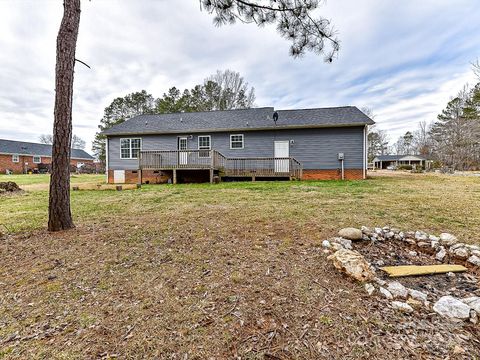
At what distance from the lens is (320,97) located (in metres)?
22.8

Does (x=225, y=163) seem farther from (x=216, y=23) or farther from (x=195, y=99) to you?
(x=195, y=99)

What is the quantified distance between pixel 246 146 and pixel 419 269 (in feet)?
39.5

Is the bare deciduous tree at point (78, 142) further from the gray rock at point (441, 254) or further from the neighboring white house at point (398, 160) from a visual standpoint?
the gray rock at point (441, 254)

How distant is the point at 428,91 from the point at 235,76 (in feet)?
67.6

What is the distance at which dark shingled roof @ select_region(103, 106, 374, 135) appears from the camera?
13.1 meters

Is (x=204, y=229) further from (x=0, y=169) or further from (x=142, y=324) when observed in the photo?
(x=0, y=169)

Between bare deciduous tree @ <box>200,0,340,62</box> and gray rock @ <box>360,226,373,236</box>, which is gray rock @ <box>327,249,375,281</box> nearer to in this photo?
gray rock @ <box>360,226,373,236</box>

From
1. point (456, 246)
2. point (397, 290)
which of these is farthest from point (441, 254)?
point (397, 290)

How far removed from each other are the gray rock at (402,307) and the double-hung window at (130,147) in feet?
51.0

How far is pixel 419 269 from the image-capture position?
2461 millimetres

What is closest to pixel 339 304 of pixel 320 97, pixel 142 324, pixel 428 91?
pixel 142 324

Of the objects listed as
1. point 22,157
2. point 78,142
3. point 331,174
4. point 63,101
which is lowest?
point 331,174

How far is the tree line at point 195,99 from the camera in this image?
2917 centimetres

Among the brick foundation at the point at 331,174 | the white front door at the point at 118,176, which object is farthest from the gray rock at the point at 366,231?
the white front door at the point at 118,176
